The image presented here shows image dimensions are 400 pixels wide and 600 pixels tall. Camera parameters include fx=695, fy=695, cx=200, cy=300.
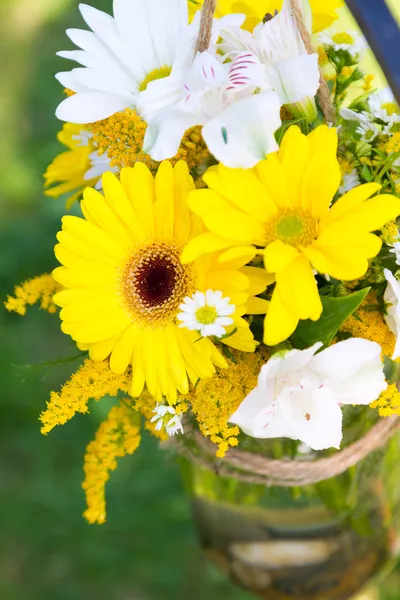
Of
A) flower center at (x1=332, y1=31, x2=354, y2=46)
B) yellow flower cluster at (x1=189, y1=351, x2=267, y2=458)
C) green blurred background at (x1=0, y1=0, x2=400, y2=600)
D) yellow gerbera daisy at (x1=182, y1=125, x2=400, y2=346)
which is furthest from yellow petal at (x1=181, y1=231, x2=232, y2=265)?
A: green blurred background at (x1=0, y1=0, x2=400, y2=600)

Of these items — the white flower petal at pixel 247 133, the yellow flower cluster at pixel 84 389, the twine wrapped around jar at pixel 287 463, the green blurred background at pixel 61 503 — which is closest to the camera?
the white flower petal at pixel 247 133

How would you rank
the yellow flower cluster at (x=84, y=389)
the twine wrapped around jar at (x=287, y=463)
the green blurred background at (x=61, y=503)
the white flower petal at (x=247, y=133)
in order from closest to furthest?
the white flower petal at (x=247, y=133) → the yellow flower cluster at (x=84, y=389) → the twine wrapped around jar at (x=287, y=463) → the green blurred background at (x=61, y=503)

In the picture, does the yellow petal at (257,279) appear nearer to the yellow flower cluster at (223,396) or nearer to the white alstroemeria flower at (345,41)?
the yellow flower cluster at (223,396)

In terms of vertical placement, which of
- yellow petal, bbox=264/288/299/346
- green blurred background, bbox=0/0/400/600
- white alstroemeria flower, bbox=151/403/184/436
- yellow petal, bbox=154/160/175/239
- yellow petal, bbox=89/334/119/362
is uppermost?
yellow petal, bbox=154/160/175/239

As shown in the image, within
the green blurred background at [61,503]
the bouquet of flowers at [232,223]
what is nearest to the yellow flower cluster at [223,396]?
the bouquet of flowers at [232,223]

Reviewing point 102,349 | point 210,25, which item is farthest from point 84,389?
point 210,25

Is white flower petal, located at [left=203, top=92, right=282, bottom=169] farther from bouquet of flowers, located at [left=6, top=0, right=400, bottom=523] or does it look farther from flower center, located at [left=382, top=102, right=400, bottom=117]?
flower center, located at [left=382, top=102, right=400, bottom=117]
